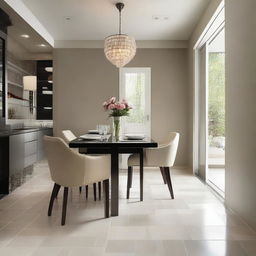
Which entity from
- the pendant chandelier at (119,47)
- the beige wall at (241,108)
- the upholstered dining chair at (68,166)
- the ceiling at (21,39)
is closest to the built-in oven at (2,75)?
the ceiling at (21,39)

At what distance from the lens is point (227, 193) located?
3008 mm

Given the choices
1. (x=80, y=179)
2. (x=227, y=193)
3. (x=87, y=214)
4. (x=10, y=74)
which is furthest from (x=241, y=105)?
(x=10, y=74)

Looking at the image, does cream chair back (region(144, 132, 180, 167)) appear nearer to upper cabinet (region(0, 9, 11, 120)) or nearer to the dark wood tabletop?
the dark wood tabletop

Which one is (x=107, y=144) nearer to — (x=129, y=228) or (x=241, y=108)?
(x=129, y=228)

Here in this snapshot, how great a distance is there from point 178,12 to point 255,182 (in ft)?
9.68

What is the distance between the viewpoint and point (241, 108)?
2.59 meters

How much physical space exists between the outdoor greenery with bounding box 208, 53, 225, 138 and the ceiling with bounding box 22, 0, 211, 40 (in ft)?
2.57

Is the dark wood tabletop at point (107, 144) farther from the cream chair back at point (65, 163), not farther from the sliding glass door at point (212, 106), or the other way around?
the sliding glass door at point (212, 106)

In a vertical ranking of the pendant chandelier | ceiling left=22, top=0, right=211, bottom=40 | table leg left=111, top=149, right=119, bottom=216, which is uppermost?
ceiling left=22, top=0, right=211, bottom=40

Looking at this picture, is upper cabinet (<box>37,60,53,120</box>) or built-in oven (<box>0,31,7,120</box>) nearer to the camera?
built-in oven (<box>0,31,7,120</box>)

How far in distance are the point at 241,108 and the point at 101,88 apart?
3.61 m

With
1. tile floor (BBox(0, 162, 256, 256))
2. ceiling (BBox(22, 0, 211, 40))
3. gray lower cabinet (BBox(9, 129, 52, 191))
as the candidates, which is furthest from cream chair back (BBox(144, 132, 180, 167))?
ceiling (BBox(22, 0, 211, 40))

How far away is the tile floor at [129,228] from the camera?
6.55 feet

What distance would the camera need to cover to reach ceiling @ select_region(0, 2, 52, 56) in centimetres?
386
